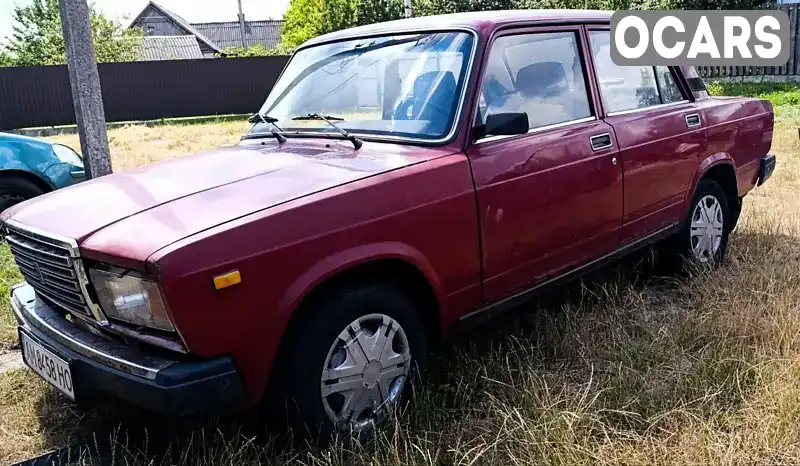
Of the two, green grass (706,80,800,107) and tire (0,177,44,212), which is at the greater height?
tire (0,177,44,212)

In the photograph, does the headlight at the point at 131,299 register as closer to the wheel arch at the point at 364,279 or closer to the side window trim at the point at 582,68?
the wheel arch at the point at 364,279

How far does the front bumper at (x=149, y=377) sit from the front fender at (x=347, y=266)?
0.29 meters

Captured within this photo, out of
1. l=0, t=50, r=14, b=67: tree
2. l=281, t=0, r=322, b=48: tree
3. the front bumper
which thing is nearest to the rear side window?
the front bumper

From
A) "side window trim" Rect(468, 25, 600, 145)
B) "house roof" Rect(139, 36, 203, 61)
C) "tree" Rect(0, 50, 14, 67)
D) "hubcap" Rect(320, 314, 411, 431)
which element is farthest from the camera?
"house roof" Rect(139, 36, 203, 61)

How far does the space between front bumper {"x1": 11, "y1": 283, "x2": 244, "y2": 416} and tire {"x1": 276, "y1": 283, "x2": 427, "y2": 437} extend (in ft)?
0.84

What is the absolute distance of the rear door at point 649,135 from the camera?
3938 mm

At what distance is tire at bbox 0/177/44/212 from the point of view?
5.94 metres

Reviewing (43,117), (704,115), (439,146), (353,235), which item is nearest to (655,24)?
(704,115)

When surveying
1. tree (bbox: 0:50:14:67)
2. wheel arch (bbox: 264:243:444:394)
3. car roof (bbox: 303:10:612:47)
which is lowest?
wheel arch (bbox: 264:243:444:394)

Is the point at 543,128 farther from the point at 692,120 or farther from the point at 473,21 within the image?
the point at 692,120

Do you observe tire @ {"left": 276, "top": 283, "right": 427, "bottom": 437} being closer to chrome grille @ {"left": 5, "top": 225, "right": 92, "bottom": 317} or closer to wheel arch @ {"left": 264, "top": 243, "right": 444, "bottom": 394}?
wheel arch @ {"left": 264, "top": 243, "right": 444, "bottom": 394}

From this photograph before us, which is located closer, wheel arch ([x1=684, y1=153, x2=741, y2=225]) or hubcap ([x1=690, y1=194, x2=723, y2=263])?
wheel arch ([x1=684, y1=153, x2=741, y2=225])

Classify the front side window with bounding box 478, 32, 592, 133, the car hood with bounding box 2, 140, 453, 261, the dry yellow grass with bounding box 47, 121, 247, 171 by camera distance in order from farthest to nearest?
the dry yellow grass with bounding box 47, 121, 247, 171 → the front side window with bounding box 478, 32, 592, 133 → the car hood with bounding box 2, 140, 453, 261

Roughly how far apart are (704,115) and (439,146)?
2.32 m
